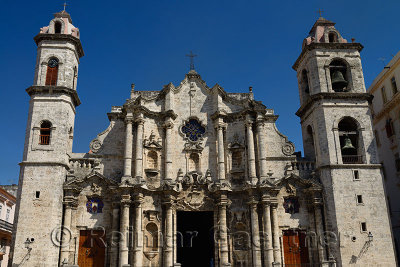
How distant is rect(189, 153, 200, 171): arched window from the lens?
26.7m

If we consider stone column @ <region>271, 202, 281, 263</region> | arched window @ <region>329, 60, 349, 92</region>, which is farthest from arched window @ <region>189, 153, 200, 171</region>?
arched window @ <region>329, 60, 349, 92</region>

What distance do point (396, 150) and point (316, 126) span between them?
8.60 metres

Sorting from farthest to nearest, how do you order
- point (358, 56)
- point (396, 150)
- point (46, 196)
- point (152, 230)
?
1. point (396, 150)
2. point (358, 56)
3. point (152, 230)
4. point (46, 196)

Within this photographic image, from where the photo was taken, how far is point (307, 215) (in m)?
25.1

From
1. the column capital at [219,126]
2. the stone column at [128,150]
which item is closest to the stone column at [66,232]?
the stone column at [128,150]

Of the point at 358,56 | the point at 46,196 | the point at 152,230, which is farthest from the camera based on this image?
the point at 358,56

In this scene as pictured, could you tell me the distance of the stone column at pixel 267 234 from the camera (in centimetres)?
2367

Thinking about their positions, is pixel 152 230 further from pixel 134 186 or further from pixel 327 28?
pixel 327 28

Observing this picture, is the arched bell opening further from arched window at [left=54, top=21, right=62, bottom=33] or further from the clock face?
arched window at [left=54, top=21, right=62, bottom=33]

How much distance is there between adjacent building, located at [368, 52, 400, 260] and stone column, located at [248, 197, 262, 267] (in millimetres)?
12520

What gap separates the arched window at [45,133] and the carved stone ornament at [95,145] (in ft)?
8.66

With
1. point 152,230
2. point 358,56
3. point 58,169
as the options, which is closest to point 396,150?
point 358,56

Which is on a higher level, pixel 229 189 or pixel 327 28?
pixel 327 28

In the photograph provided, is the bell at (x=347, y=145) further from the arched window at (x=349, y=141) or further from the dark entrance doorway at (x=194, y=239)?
the dark entrance doorway at (x=194, y=239)
